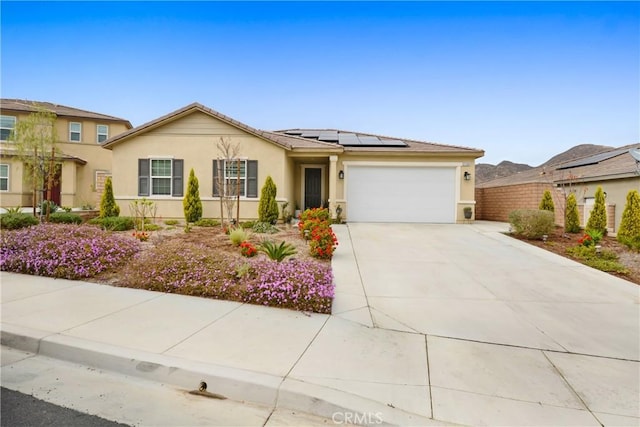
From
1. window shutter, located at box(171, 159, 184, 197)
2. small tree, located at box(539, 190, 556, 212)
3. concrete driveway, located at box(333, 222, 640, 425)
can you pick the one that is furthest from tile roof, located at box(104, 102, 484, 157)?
concrete driveway, located at box(333, 222, 640, 425)

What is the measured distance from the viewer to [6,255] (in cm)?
684

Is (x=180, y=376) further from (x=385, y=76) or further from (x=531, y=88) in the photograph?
(x=531, y=88)

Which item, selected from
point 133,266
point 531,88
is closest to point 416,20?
point 531,88

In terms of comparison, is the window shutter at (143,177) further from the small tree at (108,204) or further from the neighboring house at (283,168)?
the small tree at (108,204)

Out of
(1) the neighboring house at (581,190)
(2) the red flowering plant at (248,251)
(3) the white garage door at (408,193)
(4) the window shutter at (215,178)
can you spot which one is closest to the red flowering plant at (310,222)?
(2) the red flowering plant at (248,251)

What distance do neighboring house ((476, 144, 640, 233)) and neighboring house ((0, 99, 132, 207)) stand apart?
22.1 metres

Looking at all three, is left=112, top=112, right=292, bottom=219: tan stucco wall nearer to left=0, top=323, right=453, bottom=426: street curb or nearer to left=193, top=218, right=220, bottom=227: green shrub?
left=193, top=218, right=220, bottom=227: green shrub

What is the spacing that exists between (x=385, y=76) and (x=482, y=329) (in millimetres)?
13152

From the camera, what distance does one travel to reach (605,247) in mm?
9414

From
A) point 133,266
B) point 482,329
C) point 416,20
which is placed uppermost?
point 416,20

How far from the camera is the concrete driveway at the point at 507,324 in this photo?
2.86 metres

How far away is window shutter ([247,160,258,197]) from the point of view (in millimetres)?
13250

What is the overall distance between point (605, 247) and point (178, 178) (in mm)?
14961

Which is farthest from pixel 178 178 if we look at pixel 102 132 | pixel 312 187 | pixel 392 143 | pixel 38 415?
pixel 102 132
